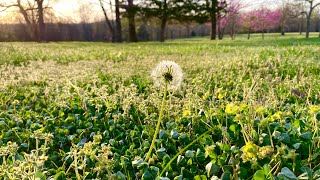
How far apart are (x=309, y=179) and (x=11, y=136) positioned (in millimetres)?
1718

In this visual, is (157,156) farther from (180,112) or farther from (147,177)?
(180,112)

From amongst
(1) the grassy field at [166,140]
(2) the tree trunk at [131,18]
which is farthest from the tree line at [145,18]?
(1) the grassy field at [166,140]

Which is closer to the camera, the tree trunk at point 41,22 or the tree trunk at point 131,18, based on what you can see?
the tree trunk at point 131,18

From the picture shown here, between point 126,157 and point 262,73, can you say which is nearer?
point 126,157

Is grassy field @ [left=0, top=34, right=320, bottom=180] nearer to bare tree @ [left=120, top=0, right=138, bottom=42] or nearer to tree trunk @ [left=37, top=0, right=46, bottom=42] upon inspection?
bare tree @ [left=120, top=0, right=138, bottom=42]

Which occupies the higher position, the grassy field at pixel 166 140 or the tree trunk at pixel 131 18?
the tree trunk at pixel 131 18

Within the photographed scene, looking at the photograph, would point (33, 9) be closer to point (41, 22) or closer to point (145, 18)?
point (41, 22)

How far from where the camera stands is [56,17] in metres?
40.2

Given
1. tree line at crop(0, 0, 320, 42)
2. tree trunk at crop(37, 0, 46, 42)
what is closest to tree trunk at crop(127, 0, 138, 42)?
tree line at crop(0, 0, 320, 42)

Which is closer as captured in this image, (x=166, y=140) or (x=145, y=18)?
(x=166, y=140)

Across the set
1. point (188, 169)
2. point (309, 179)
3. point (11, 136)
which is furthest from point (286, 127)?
point (11, 136)

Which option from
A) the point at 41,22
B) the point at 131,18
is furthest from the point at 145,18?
the point at 41,22

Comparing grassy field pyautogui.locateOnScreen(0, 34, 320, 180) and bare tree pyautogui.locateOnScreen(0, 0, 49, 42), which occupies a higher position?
bare tree pyautogui.locateOnScreen(0, 0, 49, 42)

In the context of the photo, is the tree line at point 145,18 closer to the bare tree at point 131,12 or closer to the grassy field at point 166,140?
Result: the bare tree at point 131,12
